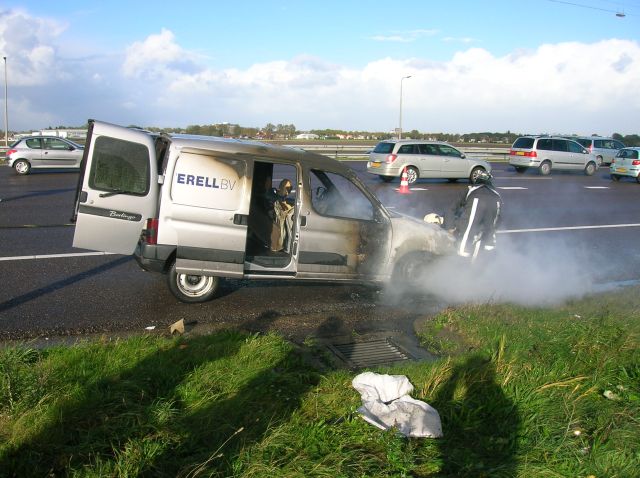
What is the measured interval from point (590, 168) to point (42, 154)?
2503 cm

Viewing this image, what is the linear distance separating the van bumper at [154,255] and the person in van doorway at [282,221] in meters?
1.43

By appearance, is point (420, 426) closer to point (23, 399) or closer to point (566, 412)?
point (566, 412)

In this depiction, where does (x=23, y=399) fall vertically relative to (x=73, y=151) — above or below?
below

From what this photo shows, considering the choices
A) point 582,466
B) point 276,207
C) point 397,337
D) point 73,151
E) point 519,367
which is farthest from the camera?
point 73,151

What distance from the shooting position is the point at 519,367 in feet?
15.4

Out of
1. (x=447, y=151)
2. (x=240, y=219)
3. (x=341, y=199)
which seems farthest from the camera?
(x=447, y=151)

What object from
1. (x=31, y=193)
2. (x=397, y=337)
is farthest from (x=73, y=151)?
(x=397, y=337)

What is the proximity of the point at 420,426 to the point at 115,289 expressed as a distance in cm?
468

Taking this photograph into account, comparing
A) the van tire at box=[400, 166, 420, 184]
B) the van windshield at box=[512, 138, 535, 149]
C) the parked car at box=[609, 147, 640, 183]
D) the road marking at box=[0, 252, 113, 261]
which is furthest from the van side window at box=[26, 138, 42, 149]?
→ the parked car at box=[609, 147, 640, 183]

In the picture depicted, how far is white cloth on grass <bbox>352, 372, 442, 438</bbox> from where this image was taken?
382 centimetres

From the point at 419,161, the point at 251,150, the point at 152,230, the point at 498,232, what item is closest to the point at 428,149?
the point at 419,161

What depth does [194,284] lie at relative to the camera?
21.8ft

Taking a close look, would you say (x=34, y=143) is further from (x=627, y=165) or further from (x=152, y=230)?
(x=627, y=165)

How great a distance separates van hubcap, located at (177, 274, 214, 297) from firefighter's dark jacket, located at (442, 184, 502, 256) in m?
3.23
